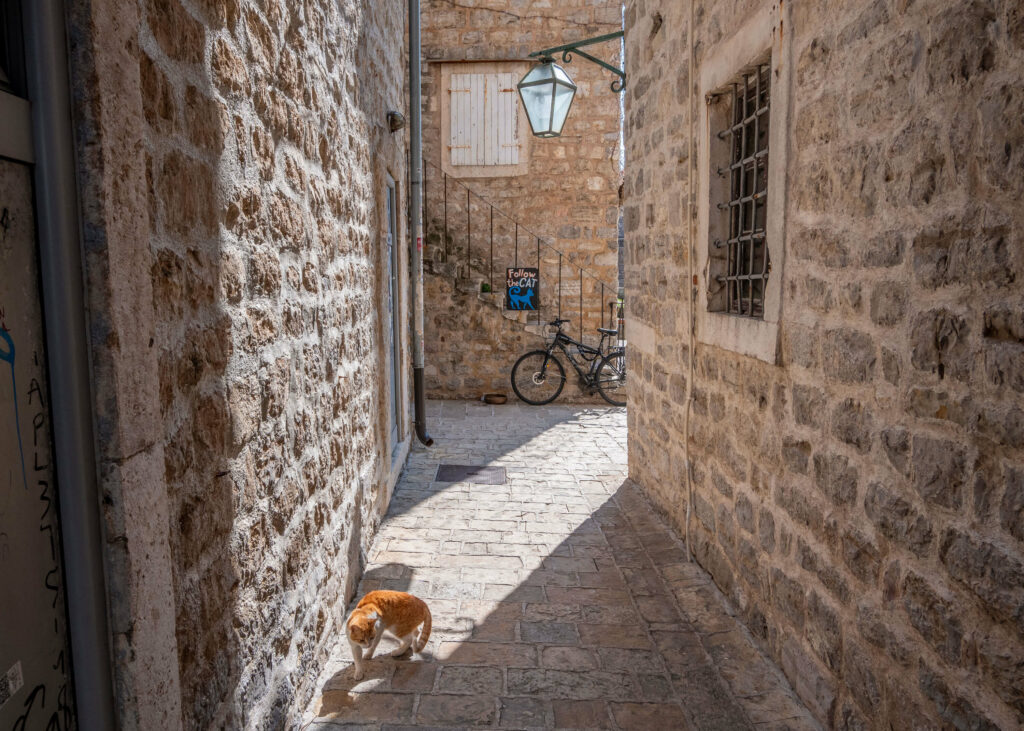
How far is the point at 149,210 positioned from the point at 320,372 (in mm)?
1586

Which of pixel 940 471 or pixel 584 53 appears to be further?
pixel 584 53

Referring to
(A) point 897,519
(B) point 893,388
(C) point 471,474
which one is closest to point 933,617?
(A) point 897,519

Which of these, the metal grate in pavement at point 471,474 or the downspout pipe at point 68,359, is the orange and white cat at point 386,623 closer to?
the downspout pipe at point 68,359

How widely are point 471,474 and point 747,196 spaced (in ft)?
11.6

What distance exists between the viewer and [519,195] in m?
10.7

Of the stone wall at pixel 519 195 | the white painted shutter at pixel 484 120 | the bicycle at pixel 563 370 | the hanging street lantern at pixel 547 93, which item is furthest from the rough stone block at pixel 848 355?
the white painted shutter at pixel 484 120

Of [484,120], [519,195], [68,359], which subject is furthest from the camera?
[519,195]

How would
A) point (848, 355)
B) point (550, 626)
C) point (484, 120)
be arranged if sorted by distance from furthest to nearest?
point (484, 120), point (550, 626), point (848, 355)

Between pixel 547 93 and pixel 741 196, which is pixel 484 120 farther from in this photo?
pixel 741 196

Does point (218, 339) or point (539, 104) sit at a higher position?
point (539, 104)

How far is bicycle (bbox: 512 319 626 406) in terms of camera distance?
983 centimetres

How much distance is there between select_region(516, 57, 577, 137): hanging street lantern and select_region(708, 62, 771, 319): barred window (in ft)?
9.36

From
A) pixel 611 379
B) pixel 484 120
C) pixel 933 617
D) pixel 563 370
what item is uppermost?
pixel 484 120

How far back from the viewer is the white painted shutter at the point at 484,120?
10.5 m
